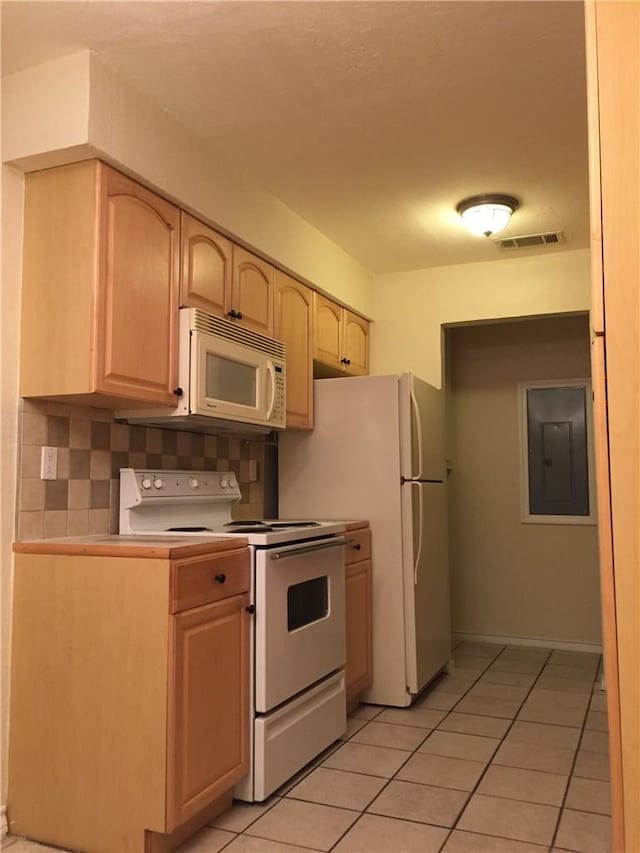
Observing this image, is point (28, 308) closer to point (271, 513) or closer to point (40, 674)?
point (40, 674)

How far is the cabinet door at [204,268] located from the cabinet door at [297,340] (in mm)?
470

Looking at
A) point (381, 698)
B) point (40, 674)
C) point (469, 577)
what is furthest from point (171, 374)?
point (469, 577)

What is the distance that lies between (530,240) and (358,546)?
189 cm

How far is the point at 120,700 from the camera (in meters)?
2.07

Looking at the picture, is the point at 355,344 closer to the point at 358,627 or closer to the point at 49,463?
the point at 358,627

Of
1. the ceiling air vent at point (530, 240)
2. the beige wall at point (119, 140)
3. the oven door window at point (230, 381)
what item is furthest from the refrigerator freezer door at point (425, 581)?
the beige wall at point (119, 140)

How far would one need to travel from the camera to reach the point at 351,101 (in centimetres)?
248

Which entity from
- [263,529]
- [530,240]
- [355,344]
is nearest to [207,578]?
[263,529]

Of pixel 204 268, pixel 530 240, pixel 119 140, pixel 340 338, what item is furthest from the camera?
pixel 340 338

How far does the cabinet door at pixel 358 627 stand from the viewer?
324 centimetres

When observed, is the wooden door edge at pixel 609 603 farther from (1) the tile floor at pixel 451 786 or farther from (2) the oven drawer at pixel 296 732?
(2) the oven drawer at pixel 296 732

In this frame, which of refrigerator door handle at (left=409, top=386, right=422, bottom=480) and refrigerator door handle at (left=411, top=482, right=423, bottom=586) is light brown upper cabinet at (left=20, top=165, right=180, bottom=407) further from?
refrigerator door handle at (left=411, top=482, right=423, bottom=586)

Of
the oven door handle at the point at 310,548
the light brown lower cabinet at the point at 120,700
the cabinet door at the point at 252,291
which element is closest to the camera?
the light brown lower cabinet at the point at 120,700

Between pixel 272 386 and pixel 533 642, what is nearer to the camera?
pixel 272 386
